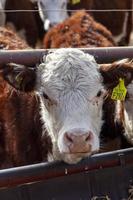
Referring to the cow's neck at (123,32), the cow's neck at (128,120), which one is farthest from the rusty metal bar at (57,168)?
the cow's neck at (123,32)

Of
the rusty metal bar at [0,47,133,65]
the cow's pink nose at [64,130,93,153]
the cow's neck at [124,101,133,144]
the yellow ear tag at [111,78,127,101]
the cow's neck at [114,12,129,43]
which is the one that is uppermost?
the cow's neck at [114,12,129,43]

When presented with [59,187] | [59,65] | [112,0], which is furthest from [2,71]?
[112,0]

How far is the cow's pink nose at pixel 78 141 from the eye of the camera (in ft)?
9.30

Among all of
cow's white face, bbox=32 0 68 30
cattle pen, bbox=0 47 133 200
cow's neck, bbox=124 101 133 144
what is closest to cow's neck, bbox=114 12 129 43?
cow's white face, bbox=32 0 68 30

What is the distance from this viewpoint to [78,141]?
2830 mm

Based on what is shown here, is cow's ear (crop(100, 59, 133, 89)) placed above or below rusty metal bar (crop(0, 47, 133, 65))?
below

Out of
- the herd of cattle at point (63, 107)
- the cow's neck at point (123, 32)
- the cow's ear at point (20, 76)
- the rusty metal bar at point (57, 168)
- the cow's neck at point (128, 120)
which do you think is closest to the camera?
the rusty metal bar at point (57, 168)

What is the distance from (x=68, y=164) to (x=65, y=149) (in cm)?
9

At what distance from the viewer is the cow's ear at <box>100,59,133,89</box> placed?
126 inches

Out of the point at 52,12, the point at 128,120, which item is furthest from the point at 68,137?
the point at 52,12

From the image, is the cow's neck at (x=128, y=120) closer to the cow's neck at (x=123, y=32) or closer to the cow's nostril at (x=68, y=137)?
the cow's nostril at (x=68, y=137)

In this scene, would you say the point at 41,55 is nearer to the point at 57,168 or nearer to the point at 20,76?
the point at 20,76

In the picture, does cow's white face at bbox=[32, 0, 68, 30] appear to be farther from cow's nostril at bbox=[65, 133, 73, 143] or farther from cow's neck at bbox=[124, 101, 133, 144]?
cow's nostril at bbox=[65, 133, 73, 143]

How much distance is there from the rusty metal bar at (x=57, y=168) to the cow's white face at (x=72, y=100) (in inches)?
3.1
